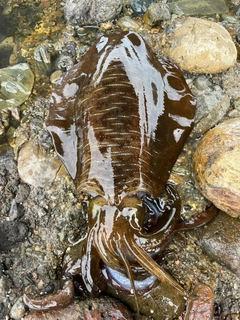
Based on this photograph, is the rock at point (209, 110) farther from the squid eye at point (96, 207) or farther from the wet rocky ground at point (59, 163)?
the squid eye at point (96, 207)

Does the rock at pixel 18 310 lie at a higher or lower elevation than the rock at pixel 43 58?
lower

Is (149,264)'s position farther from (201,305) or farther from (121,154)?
(121,154)

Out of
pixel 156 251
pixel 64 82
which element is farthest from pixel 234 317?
pixel 64 82

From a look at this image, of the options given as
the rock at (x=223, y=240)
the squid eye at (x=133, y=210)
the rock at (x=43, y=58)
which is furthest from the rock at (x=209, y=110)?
the rock at (x=43, y=58)

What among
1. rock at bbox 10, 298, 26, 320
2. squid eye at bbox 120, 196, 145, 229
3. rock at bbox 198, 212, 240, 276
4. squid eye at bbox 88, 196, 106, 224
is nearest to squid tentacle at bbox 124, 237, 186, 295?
squid eye at bbox 120, 196, 145, 229

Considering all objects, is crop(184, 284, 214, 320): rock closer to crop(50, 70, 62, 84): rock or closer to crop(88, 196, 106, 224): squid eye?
crop(88, 196, 106, 224): squid eye

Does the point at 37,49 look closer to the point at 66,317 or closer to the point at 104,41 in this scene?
the point at 104,41
